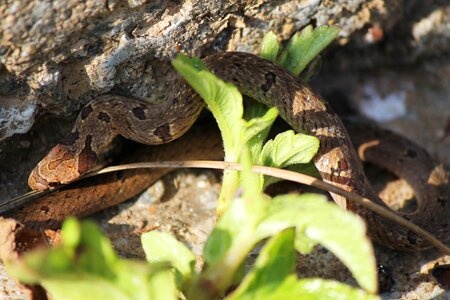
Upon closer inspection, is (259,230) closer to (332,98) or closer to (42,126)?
(42,126)

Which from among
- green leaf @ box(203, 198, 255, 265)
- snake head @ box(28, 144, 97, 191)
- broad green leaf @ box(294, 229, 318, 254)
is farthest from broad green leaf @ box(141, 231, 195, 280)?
snake head @ box(28, 144, 97, 191)

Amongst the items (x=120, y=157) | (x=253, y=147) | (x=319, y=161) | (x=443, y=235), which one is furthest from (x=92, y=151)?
(x=443, y=235)

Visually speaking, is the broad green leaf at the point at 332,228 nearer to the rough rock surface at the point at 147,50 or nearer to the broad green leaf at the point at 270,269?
the broad green leaf at the point at 270,269

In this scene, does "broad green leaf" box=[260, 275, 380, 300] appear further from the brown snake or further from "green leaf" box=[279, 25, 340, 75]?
"green leaf" box=[279, 25, 340, 75]

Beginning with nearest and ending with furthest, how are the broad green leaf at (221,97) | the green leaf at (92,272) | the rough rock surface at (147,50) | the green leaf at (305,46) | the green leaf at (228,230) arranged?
the green leaf at (92,272), the green leaf at (228,230), the broad green leaf at (221,97), the rough rock surface at (147,50), the green leaf at (305,46)

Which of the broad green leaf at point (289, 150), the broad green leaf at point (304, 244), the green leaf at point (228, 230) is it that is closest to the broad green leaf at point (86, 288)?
the green leaf at point (228, 230)

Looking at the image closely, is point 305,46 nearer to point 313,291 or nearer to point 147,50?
point 147,50

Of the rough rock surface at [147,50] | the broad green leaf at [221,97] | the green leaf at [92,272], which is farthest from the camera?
the rough rock surface at [147,50]
